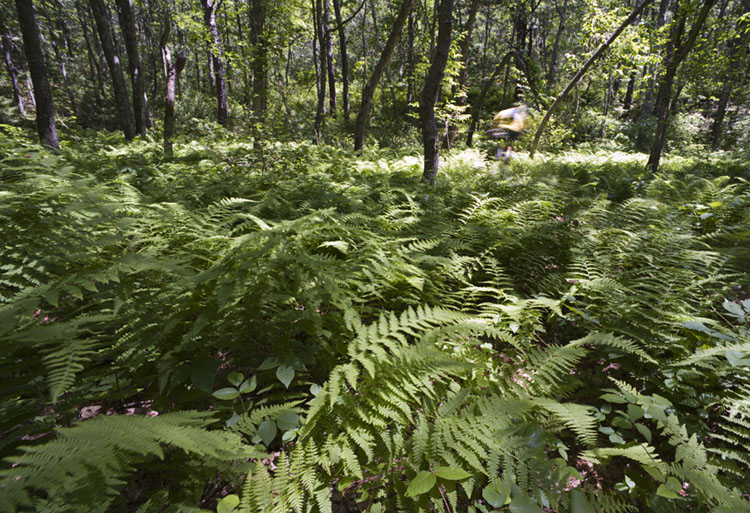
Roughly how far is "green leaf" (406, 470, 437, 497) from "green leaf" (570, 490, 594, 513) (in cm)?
55

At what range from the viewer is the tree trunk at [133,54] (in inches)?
349

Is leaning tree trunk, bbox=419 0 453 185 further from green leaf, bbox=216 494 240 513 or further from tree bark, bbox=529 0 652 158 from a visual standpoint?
green leaf, bbox=216 494 240 513

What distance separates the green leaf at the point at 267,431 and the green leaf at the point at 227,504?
0.73 ft

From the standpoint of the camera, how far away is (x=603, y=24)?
322 inches

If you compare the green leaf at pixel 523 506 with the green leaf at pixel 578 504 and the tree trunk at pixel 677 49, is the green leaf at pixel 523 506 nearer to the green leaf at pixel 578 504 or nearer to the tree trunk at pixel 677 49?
the green leaf at pixel 578 504

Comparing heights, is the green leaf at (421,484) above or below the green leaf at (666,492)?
above

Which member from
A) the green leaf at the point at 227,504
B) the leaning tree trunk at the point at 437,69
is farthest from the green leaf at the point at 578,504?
the leaning tree trunk at the point at 437,69

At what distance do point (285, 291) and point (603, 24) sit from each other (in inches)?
413

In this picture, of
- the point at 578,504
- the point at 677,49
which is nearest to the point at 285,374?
the point at 578,504

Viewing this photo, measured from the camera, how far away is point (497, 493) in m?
1.31

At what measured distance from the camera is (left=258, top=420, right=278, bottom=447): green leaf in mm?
1472

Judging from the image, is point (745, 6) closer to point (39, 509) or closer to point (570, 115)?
point (570, 115)

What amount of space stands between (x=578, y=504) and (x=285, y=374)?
1.35 metres

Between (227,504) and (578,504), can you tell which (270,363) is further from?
(578,504)
